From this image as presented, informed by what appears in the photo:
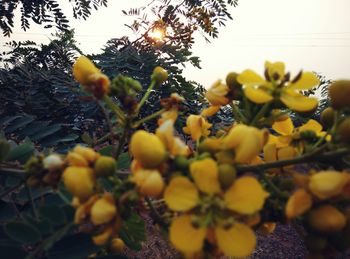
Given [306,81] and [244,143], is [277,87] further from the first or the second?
[244,143]

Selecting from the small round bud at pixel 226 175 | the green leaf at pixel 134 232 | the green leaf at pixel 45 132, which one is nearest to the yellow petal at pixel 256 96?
the small round bud at pixel 226 175

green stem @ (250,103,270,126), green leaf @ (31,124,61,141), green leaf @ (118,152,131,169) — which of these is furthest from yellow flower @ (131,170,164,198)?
green leaf @ (31,124,61,141)

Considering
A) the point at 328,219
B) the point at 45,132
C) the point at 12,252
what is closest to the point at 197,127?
the point at 328,219

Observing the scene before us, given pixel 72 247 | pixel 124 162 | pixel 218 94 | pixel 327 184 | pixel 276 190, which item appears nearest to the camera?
pixel 327 184

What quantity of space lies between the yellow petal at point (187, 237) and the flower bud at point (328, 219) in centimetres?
21

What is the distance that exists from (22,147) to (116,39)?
2449mm

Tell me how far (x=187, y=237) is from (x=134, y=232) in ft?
1.45

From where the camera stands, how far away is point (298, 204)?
645 millimetres

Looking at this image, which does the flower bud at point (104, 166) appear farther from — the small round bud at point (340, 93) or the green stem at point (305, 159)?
the small round bud at point (340, 93)

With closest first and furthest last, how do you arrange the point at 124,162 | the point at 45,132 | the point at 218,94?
1. the point at 218,94
2. the point at 124,162
3. the point at 45,132

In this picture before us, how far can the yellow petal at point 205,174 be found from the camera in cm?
64

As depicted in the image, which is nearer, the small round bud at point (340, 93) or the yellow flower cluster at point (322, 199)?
the yellow flower cluster at point (322, 199)

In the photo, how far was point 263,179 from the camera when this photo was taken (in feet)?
2.42

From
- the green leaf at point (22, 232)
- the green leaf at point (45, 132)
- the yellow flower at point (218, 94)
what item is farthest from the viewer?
the green leaf at point (45, 132)
